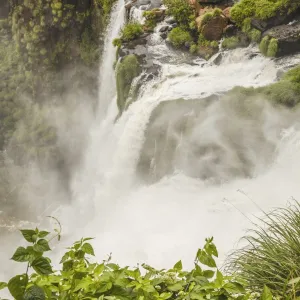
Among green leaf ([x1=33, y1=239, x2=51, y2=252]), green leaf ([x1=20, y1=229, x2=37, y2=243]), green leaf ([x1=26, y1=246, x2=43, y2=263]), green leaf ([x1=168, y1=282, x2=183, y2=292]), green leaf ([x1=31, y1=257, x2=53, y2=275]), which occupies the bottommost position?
green leaf ([x1=168, y1=282, x2=183, y2=292])

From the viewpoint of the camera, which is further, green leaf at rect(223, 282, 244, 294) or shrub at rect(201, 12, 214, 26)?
shrub at rect(201, 12, 214, 26)

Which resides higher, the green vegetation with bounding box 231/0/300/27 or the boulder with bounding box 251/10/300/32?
the green vegetation with bounding box 231/0/300/27

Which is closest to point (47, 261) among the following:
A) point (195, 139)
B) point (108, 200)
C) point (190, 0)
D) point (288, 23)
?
point (195, 139)

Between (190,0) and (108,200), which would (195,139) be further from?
(190,0)

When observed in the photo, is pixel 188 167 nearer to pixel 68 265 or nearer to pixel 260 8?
pixel 260 8

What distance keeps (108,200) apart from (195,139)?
76.0 inches

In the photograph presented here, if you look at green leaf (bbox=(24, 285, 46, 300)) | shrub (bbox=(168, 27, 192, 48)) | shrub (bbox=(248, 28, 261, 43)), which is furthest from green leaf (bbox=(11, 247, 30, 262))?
shrub (bbox=(168, 27, 192, 48))

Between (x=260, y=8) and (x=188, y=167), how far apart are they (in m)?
3.97

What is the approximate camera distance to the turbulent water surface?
4758 millimetres

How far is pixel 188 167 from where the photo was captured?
19.7 feet

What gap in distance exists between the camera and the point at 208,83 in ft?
22.5

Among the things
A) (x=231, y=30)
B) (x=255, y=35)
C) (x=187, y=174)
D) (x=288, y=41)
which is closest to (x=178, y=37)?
(x=231, y=30)

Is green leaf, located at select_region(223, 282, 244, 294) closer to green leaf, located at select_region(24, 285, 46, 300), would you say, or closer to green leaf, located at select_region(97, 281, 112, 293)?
green leaf, located at select_region(97, 281, 112, 293)

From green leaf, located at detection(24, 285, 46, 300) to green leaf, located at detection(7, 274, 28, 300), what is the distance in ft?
0.09
